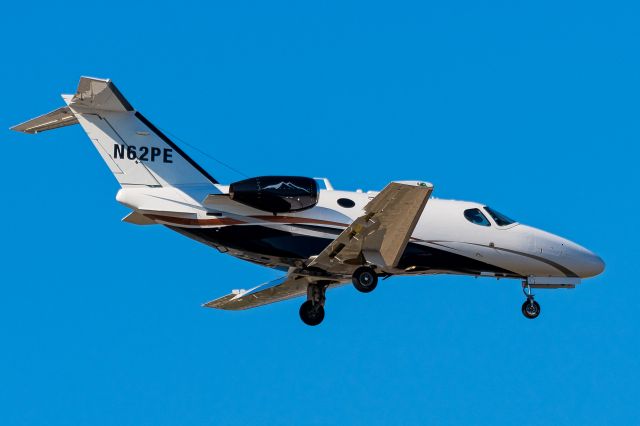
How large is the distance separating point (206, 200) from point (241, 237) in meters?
1.36

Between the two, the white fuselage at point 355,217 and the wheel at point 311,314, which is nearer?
the white fuselage at point 355,217

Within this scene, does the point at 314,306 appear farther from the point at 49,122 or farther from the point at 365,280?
the point at 49,122

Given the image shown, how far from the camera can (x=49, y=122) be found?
35.2m

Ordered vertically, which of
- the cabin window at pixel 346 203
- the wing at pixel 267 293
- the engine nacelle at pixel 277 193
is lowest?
the wing at pixel 267 293

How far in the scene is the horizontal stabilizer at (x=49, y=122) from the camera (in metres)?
34.9

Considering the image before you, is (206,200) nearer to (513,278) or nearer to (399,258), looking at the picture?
(399,258)

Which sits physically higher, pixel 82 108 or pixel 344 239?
pixel 82 108

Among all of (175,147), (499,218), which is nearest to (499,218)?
(499,218)

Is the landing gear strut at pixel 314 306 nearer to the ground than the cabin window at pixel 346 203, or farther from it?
nearer to the ground

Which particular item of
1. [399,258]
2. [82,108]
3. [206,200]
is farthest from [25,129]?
[399,258]

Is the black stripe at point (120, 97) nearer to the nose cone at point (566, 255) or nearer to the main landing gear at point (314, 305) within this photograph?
the main landing gear at point (314, 305)

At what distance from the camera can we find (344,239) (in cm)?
3419

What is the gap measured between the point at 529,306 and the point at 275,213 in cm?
828

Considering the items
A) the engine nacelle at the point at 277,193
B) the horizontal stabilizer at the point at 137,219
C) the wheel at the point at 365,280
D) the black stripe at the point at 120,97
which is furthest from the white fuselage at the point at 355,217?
the black stripe at the point at 120,97
